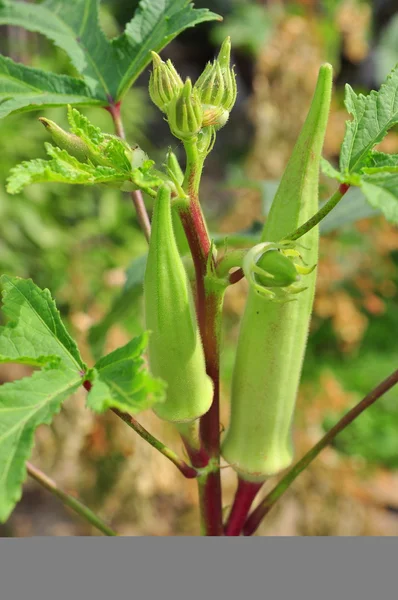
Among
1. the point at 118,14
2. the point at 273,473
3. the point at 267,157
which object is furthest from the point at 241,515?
the point at 118,14

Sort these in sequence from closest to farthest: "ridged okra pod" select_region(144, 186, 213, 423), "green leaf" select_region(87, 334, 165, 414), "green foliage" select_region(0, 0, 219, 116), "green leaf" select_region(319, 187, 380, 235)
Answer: "green leaf" select_region(87, 334, 165, 414) → "ridged okra pod" select_region(144, 186, 213, 423) → "green foliage" select_region(0, 0, 219, 116) → "green leaf" select_region(319, 187, 380, 235)

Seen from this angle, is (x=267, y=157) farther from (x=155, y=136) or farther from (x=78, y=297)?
(x=155, y=136)

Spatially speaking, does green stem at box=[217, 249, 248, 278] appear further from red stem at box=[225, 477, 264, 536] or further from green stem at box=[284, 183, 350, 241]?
red stem at box=[225, 477, 264, 536]

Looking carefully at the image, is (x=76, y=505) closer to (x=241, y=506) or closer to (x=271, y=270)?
(x=241, y=506)

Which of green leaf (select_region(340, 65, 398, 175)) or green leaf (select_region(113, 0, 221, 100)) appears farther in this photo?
green leaf (select_region(113, 0, 221, 100))

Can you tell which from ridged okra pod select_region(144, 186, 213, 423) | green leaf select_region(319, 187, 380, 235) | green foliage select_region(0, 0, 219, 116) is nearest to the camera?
ridged okra pod select_region(144, 186, 213, 423)

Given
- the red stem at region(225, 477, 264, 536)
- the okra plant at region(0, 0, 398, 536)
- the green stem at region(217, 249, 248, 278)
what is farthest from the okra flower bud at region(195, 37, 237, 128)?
the red stem at region(225, 477, 264, 536)

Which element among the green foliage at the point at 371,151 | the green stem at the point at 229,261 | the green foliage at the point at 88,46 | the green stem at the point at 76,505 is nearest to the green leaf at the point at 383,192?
the green foliage at the point at 371,151
